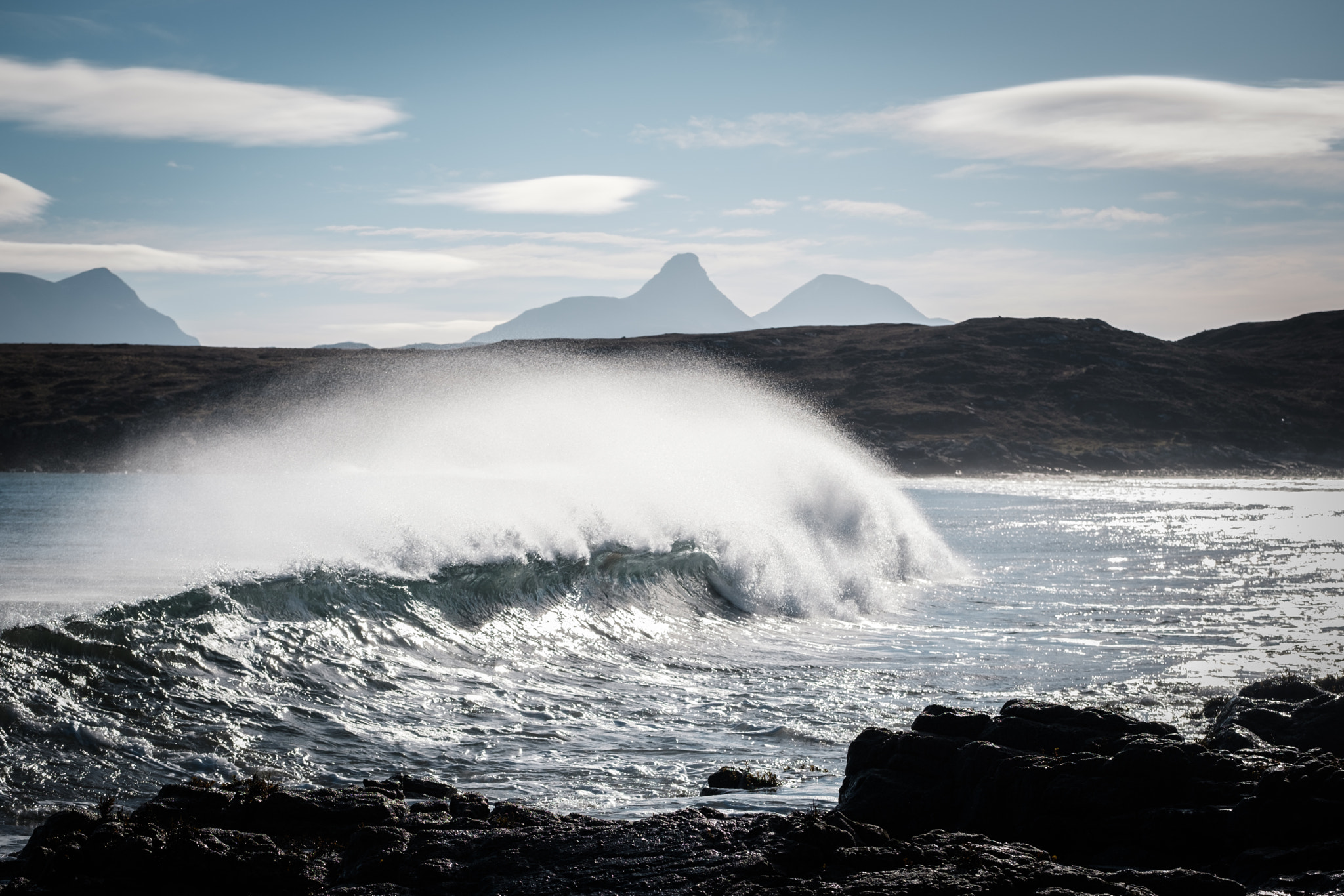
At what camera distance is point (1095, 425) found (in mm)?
138250

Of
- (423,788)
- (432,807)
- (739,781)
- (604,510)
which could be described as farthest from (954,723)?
(604,510)

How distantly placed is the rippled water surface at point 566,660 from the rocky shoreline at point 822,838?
1.98m

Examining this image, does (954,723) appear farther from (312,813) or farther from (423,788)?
(312,813)

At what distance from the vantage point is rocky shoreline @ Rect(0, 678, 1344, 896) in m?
7.31

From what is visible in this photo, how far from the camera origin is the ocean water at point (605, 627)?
488 inches

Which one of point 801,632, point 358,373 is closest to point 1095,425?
point 358,373

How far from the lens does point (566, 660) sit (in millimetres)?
19016

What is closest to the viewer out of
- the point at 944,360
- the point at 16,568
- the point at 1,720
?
the point at 1,720

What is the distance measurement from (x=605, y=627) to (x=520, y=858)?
46.7ft

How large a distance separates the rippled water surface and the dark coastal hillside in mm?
93441

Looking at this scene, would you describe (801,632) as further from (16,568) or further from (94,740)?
(16,568)

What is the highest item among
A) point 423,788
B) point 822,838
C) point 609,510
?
point 609,510

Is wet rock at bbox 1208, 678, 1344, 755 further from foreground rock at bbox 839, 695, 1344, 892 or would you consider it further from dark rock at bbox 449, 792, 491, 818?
dark rock at bbox 449, 792, 491, 818

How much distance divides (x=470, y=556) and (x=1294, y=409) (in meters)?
154
